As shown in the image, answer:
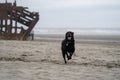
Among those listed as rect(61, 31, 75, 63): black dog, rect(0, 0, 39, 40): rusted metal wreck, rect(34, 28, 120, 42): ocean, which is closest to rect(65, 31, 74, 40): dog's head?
rect(61, 31, 75, 63): black dog

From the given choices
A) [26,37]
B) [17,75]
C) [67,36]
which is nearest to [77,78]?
[17,75]

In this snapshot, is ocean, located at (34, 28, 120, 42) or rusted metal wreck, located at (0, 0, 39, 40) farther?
ocean, located at (34, 28, 120, 42)

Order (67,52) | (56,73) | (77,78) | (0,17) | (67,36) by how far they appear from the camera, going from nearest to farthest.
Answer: (77,78) < (56,73) < (67,36) < (67,52) < (0,17)

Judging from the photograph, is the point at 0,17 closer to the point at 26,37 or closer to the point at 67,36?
the point at 26,37

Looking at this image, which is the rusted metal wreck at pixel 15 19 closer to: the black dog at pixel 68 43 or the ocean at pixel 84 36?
the ocean at pixel 84 36

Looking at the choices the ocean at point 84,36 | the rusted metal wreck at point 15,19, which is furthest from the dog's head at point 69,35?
the ocean at point 84,36

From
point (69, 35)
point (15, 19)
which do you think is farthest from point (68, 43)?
point (15, 19)

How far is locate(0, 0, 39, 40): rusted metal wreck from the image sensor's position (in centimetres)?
2600

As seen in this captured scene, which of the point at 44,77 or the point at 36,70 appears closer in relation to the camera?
the point at 44,77

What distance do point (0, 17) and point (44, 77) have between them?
1968 cm

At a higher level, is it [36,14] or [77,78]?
[36,14]

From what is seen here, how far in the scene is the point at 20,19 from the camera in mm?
26500

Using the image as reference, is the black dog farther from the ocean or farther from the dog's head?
the ocean

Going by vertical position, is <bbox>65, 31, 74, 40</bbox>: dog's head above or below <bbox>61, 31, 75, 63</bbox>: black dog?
above
